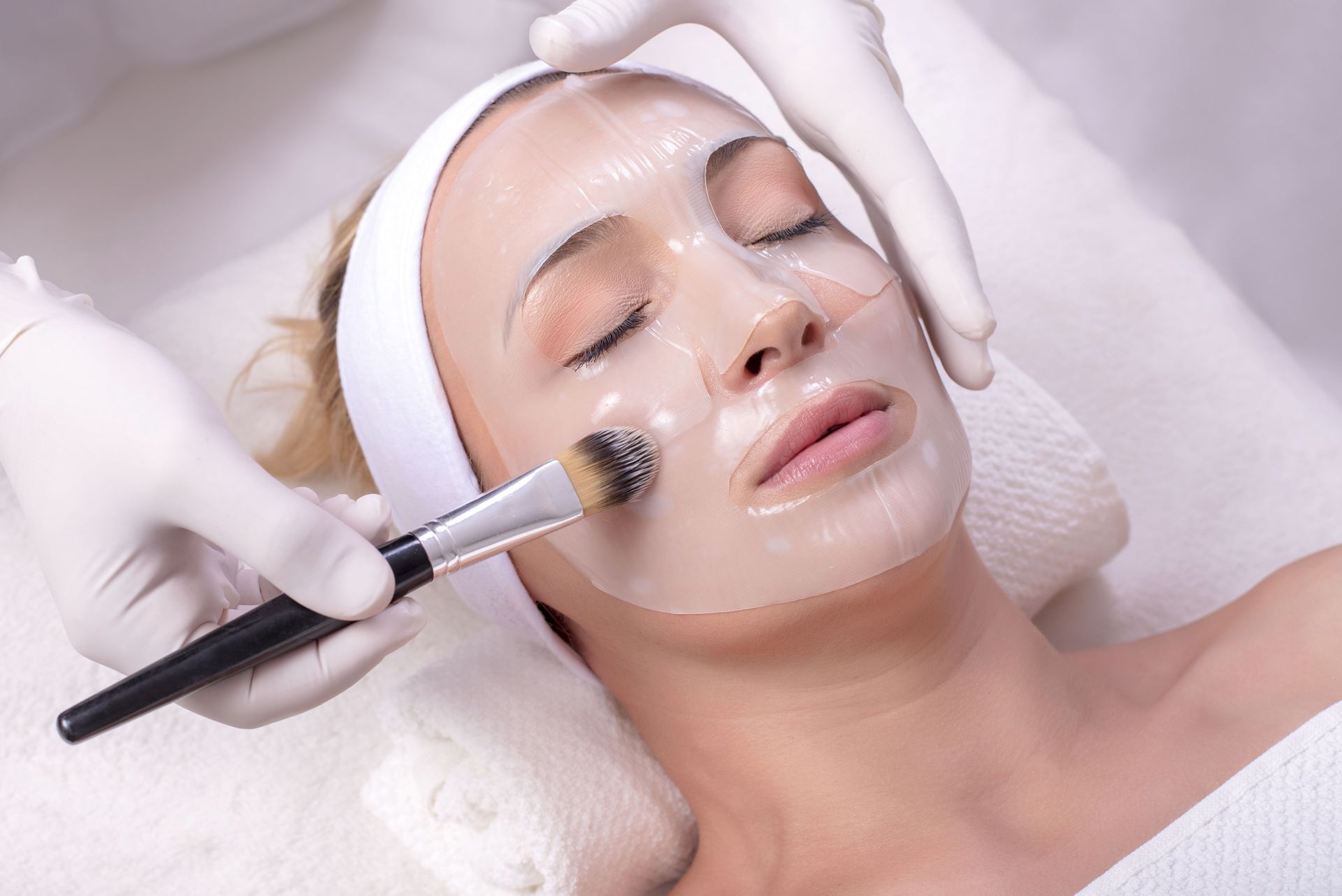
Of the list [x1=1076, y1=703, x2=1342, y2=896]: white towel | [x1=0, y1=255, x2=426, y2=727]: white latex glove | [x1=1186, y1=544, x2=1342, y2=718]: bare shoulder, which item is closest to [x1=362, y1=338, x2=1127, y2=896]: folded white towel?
[x1=0, y1=255, x2=426, y2=727]: white latex glove

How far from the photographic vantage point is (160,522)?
104 cm

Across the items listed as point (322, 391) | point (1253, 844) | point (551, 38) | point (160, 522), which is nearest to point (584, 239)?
point (551, 38)

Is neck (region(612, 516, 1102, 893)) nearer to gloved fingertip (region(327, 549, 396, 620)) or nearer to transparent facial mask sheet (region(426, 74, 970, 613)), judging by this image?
transparent facial mask sheet (region(426, 74, 970, 613))

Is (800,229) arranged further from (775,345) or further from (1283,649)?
(1283,649)

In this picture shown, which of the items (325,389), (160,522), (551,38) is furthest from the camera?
(325,389)

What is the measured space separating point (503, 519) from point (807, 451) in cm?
28

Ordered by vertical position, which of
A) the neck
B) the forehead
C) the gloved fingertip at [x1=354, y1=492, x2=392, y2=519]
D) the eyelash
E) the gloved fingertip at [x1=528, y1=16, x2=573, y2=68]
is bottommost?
the neck

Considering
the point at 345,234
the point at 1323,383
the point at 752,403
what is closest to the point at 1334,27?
the point at 1323,383

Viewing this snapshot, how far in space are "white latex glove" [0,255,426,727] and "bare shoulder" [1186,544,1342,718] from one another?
90 centimetres

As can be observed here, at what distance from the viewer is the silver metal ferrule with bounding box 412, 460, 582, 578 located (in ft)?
3.26

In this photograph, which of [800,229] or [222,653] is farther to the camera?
[800,229]

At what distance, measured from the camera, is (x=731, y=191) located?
3.87ft

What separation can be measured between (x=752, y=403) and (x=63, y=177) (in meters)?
1.49

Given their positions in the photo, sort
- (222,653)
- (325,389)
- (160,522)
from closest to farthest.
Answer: (222,653) < (160,522) < (325,389)
